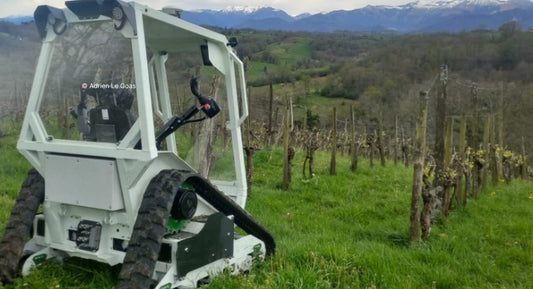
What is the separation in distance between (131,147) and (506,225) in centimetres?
655

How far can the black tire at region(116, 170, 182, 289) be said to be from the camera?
3.39 metres

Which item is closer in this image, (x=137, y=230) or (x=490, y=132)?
(x=137, y=230)

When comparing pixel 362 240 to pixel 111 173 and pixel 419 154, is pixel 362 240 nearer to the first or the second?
pixel 419 154

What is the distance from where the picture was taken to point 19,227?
4.05 meters

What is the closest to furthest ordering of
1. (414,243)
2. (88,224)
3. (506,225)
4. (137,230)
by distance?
(137,230) < (88,224) < (414,243) < (506,225)

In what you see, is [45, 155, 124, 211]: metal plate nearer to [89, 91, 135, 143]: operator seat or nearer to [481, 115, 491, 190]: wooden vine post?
[89, 91, 135, 143]: operator seat

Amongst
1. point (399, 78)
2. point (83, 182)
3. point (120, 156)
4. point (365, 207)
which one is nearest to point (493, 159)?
point (365, 207)

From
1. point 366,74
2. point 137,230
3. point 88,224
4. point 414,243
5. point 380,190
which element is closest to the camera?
point 137,230

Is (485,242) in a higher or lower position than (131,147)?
lower

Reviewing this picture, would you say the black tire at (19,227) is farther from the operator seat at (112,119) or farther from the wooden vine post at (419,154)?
the wooden vine post at (419,154)

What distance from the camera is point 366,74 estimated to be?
6650cm

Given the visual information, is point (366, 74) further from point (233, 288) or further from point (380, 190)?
point (233, 288)

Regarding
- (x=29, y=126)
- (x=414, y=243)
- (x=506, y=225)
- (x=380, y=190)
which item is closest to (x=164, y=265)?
(x=29, y=126)

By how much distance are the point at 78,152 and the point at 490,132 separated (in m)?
12.2
